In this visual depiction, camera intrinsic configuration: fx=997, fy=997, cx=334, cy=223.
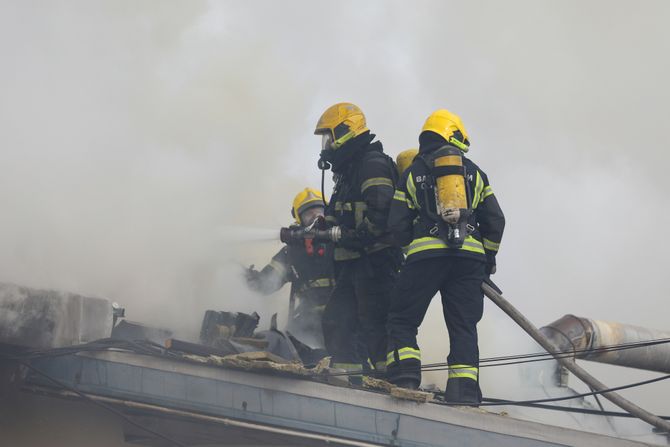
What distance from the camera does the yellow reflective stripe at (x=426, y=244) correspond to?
582 centimetres

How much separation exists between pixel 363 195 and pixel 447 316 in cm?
116

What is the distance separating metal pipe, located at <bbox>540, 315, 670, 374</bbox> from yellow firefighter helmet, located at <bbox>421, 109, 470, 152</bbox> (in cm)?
241

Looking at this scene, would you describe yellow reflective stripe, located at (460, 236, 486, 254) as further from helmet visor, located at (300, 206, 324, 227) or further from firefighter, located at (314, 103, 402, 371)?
helmet visor, located at (300, 206, 324, 227)

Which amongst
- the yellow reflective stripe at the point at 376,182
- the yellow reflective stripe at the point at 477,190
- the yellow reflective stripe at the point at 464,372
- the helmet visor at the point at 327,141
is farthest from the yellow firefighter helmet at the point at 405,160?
the yellow reflective stripe at the point at 464,372

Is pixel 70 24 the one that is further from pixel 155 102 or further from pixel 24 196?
pixel 24 196

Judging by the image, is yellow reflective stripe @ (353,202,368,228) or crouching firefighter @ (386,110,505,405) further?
yellow reflective stripe @ (353,202,368,228)

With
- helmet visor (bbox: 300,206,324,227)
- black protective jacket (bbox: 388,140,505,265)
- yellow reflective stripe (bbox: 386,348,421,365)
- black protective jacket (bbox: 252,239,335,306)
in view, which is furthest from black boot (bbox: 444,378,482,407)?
helmet visor (bbox: 300,206,324,227)

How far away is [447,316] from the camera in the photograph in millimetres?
5980

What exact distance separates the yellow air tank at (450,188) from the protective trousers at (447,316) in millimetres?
290

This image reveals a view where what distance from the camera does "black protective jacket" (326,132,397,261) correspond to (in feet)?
21.7

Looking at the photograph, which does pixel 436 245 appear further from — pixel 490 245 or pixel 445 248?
pixel 490 245

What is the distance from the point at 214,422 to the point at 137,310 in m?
2.29

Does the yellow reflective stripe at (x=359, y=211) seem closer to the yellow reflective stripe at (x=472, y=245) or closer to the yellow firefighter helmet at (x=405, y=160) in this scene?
the yellow firefighter helmet at (x=405, y=160)

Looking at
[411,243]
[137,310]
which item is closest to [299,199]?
[137,310]
